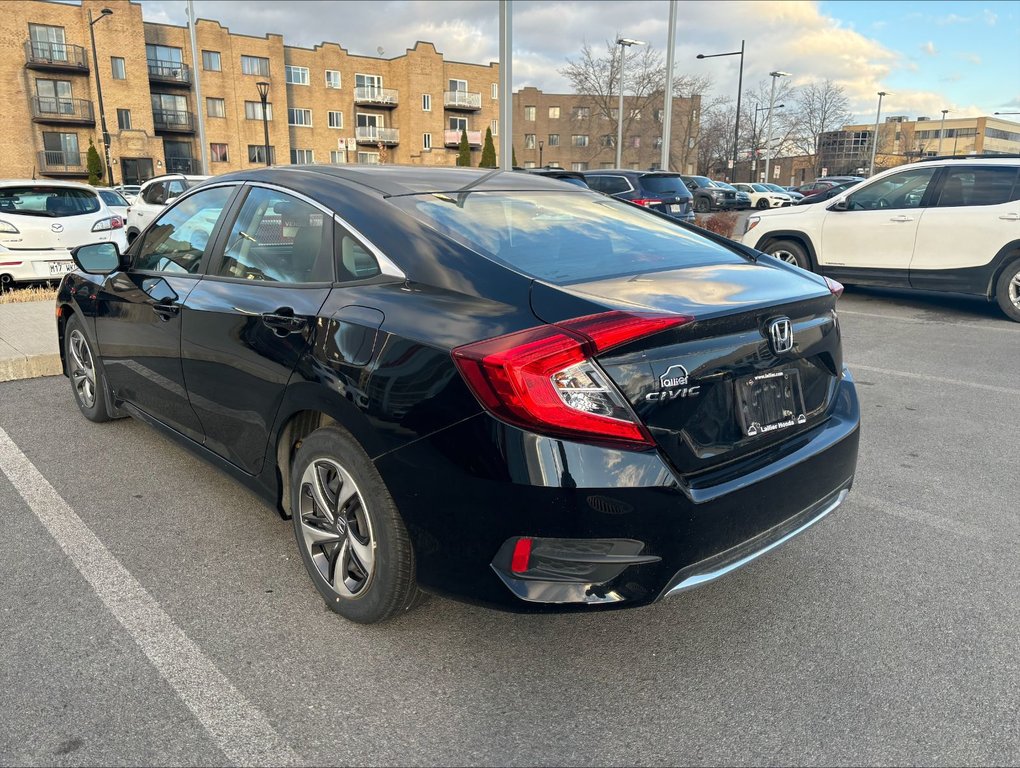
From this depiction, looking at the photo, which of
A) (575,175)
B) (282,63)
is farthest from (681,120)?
(575,175)

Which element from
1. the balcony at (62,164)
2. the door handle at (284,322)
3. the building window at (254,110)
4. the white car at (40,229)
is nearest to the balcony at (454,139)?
the building window at (254,110)

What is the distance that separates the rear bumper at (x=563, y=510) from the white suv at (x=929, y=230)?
311 inches

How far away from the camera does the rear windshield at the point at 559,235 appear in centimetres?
274

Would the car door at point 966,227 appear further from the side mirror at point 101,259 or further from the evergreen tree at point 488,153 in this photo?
the evergreen tree at point 488,153

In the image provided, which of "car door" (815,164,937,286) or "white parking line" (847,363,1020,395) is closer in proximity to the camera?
"white parking line" (847,363,1020,395)

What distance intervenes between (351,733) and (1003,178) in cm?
955

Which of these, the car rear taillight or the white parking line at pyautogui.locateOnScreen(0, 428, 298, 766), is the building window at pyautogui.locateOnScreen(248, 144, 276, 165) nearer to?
the white parking line at pyautogui.locateOnScreen(0, 428, 298, 766)

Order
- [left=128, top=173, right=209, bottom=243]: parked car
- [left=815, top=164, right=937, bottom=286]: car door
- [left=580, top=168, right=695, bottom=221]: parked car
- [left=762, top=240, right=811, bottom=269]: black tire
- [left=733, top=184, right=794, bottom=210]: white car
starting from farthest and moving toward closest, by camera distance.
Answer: [left=733, top=184, right=794, bottom=210]: white car
[left=128, top=173, right=209, bottom=243]: parked car
[left=580, top=168, right=695, bottom=221]: parked car
[left=762, top=240, right=811, bottom=269]: black tire
[left=815, top=164, right=937, bottom=286]: car door

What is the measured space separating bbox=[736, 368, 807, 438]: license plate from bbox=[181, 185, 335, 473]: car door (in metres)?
1.50

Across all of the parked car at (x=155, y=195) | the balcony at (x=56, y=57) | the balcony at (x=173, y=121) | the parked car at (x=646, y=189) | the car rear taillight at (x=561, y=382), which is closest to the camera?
the car rear taillight at (x=561, y=382)

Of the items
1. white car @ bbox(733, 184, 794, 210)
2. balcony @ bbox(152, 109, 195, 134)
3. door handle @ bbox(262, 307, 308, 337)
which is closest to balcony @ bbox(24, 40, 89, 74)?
balcony @ bbox(152, 109, 195, 134)

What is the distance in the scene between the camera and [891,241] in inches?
377

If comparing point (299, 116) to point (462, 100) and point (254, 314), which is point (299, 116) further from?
point (254, 314)

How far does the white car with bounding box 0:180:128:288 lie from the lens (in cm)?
1001
